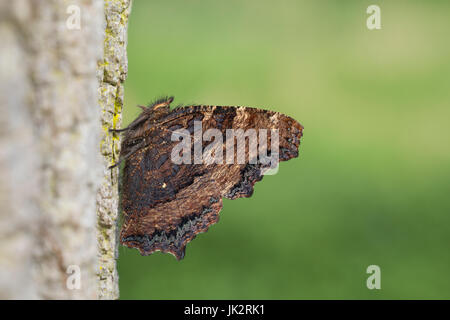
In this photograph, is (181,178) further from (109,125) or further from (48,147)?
(48,147)

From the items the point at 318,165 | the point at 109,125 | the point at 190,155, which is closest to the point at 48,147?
the point at 109,125

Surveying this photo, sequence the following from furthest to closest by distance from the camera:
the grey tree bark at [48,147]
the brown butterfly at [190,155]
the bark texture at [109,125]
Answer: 1. the brown butterfly at [190,155]
2. the bark texture at [109,125]
3. the grey tree bark at [48,147]

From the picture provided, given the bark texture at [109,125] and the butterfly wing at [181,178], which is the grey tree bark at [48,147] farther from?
the butterfly wing at [181,178]

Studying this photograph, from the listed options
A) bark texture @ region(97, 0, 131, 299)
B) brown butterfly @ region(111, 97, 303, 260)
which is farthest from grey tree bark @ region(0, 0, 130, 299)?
brown butterfly @ region(111, 97, 303, 260)

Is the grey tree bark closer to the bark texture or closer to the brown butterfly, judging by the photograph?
the bark texture

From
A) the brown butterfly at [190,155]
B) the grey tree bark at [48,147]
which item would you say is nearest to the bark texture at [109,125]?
the brown butterfly at [190,155]
